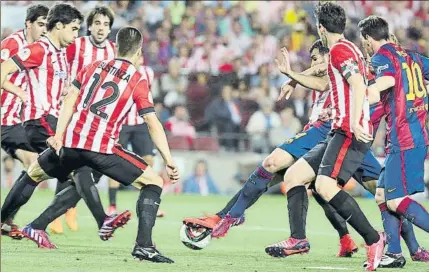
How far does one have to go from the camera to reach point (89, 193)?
9.22m

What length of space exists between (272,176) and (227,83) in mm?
10149

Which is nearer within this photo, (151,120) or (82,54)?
(151,120)

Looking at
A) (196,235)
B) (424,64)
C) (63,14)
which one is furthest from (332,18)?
(63,14)

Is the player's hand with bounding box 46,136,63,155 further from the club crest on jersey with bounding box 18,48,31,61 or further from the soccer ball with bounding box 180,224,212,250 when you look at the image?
the soccer ball with bounding box 180,224,212,250

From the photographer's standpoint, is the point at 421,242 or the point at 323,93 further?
the point at 421,242

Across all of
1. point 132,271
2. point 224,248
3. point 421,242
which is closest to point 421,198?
point 421,242

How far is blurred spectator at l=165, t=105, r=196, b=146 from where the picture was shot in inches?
709

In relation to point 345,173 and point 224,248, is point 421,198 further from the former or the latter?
point 345,173

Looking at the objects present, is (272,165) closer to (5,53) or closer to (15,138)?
(15,138)

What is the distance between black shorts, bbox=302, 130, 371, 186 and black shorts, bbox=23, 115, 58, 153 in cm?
311

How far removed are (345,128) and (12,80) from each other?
154 inches

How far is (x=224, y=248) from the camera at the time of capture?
9.82m

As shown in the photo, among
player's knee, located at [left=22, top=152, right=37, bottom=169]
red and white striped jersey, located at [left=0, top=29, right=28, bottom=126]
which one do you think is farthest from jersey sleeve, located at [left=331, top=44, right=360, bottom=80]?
player's knee, located at [left=22, top=152, right=37, bottom=169]

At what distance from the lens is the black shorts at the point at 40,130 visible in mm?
10234
